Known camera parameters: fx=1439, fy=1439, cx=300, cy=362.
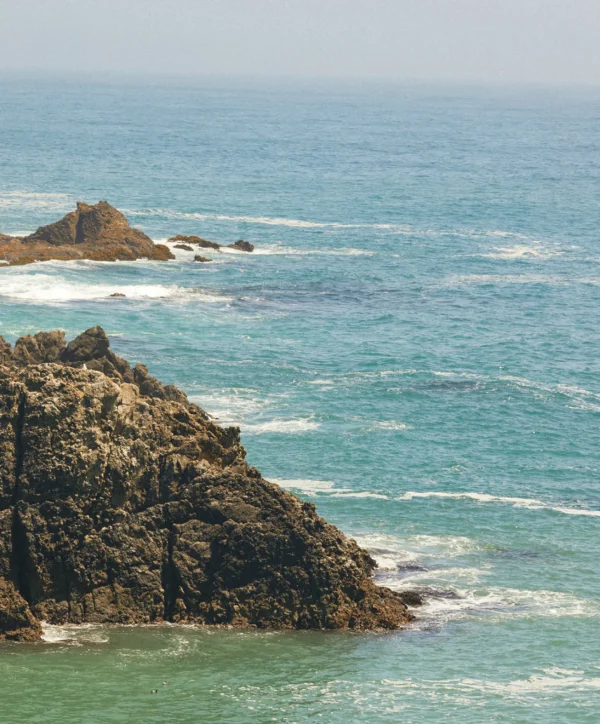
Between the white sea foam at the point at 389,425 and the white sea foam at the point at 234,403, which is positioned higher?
the white sea foam at the point at 234,403

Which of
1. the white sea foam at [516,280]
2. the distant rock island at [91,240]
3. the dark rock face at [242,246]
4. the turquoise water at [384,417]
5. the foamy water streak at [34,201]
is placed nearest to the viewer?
the turquoise water at [384,417]

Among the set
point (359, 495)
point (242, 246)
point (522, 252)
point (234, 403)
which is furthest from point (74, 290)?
point (522, 252)

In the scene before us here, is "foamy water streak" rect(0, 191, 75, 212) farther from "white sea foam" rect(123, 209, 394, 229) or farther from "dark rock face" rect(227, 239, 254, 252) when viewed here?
"dark rock face" rect(227, 239, 254, 252)

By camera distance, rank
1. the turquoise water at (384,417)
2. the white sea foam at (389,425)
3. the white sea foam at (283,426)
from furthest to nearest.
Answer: the white sea foam at (389,425) → the white sea foam at (283,426) → the turquoise water at (384,417)

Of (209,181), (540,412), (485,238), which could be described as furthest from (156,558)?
(209,181)

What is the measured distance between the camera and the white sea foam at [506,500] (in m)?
64.1

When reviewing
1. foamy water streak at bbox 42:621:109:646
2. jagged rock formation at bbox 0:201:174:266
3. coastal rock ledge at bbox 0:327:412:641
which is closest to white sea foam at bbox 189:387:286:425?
coastal rock ledge at bbox 0:327:412:641

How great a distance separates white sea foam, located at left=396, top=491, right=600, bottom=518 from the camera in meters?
64.1

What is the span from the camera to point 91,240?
118m

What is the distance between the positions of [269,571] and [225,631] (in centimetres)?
246

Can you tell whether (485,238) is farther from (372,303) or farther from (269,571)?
(269,571)

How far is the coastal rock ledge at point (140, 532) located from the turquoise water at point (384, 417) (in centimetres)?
112

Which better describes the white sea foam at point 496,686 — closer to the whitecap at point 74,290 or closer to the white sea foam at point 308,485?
the white sea foam at point 308,485

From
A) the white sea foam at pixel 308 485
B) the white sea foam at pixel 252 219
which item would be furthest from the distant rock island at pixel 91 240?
the white sea foam at pixel 308 485
